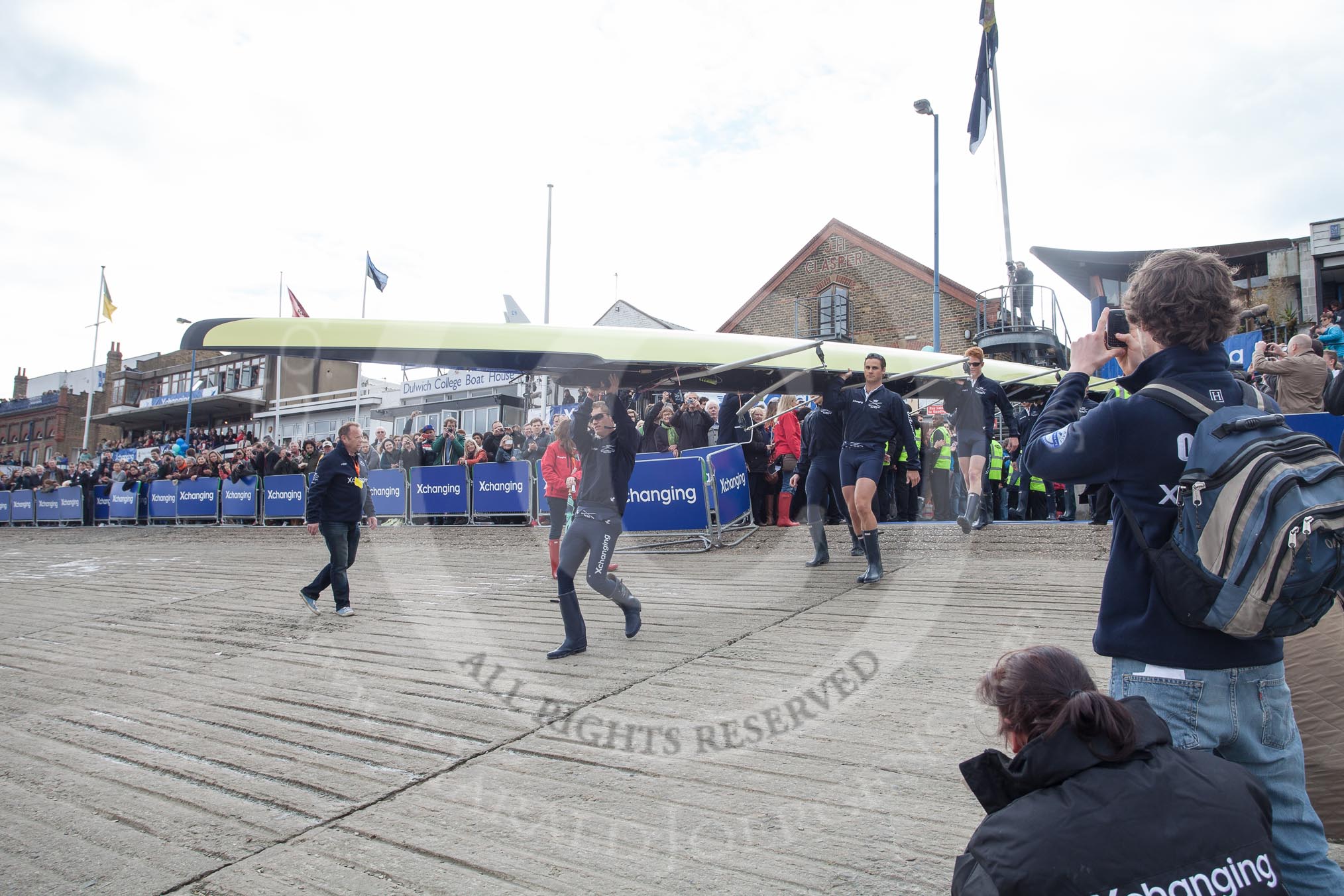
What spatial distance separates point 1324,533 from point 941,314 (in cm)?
2805

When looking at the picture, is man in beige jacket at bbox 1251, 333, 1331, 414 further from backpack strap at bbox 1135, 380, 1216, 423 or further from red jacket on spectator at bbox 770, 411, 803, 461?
backpack strap at bbox 1135, 380, 1216, 423

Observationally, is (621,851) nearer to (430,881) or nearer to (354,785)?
(430,881)

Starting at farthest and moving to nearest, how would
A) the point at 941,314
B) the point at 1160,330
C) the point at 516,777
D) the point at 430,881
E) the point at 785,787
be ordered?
the point at 941,314
the point at 516,777
the point at 785,787
the point at 430,881
the point at 1160,330

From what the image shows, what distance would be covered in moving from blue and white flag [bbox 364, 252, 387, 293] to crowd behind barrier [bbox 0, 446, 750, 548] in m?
13.4

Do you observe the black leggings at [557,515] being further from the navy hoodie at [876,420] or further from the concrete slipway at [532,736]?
the navy hoodie at [876,420]

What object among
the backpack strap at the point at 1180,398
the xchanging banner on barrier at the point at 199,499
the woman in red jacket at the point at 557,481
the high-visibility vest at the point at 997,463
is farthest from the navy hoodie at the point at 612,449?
the xchanging banner on barrier at the point at 199,499

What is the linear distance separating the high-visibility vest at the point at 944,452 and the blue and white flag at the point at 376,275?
27315 mm

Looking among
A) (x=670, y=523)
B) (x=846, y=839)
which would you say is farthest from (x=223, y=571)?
(x=846, y=839)

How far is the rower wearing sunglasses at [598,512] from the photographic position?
20.2 feet

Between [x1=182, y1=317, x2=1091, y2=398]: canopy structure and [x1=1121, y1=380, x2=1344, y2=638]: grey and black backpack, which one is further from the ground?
[x1=182, y1=317, x2=1091, y2=398]: canopy structure

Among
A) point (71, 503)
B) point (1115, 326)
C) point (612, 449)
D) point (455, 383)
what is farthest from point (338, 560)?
point (455, 383)

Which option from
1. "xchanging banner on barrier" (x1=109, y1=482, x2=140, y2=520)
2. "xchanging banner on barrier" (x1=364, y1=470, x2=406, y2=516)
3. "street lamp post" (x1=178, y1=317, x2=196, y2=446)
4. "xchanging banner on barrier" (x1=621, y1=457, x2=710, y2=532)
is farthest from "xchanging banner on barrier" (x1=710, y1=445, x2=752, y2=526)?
"street lamp post" (x1=178, y1=317, x2=196, y2=446)

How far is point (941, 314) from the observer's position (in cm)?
2825

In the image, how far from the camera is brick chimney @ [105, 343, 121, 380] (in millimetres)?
62656
